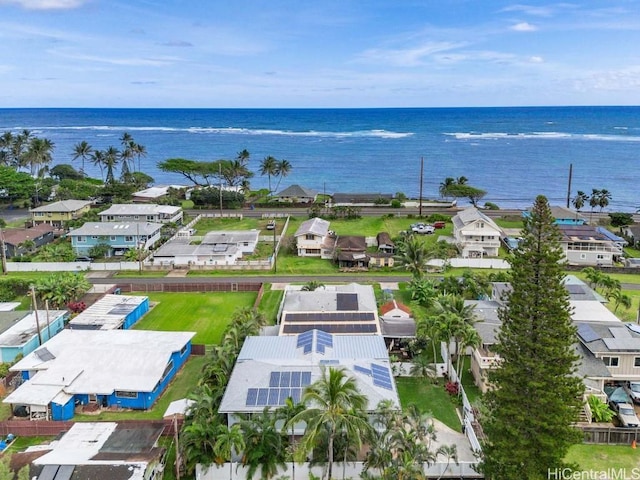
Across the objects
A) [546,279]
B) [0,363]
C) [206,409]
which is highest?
[546,279]

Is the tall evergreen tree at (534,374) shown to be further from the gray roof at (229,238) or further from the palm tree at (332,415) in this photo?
the gray roof at (229,238)

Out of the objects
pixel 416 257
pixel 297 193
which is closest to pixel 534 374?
pixel 416 257

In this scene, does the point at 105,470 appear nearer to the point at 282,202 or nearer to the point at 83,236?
the point at 83,236

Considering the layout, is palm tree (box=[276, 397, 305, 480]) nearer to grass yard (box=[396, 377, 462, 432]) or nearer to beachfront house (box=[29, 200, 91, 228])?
grass yard (box=[396, 377, 462, 432])

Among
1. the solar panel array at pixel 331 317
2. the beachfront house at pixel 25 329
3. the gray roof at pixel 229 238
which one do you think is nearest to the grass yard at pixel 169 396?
the solar panel array at pixel 331 317

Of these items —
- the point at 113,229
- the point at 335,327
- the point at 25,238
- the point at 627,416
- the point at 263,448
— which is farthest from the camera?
the point at 25,238

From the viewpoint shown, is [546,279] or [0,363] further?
[0,363]

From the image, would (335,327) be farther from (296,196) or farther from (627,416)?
(296,196)

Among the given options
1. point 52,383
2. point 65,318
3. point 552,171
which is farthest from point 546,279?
point 552,171
